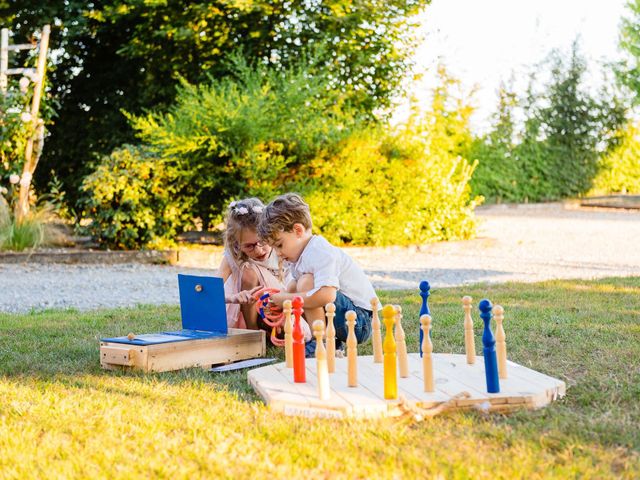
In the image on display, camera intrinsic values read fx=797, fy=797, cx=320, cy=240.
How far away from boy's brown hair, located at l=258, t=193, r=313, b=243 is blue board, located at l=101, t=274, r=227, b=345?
40cm

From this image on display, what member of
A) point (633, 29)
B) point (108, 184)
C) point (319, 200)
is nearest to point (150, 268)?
point (108, 184)

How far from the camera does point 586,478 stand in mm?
2607

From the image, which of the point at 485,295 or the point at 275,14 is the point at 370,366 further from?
the point at 275,14

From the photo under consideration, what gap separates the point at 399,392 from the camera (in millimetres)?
3549

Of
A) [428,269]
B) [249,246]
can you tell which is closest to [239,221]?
[249,246]

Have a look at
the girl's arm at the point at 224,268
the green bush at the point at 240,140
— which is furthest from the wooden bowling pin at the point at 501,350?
the green bush at the point at 240,140

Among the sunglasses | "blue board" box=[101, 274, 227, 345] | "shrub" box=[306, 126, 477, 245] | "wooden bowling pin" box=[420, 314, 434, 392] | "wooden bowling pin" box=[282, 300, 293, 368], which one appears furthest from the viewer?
"shrub" box=[306, 126, 477, 245]

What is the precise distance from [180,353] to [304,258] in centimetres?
90

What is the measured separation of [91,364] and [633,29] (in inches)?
1142

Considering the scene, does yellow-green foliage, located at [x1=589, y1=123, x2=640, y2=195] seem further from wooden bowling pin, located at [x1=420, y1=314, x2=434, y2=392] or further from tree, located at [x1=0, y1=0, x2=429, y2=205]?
wooden bowling pin, located at [x1=420, y1=314, x2=434, y2=392]

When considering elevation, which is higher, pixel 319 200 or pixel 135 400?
pixel 319 200

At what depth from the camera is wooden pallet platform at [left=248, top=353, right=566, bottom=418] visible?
3364 mm

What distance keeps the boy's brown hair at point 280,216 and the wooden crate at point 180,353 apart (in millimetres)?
653

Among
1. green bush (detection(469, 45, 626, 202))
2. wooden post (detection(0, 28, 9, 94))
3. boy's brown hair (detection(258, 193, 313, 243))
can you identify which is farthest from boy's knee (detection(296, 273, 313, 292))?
green bush (detection(469, 45, 626, 202))
